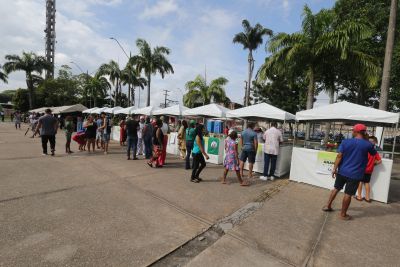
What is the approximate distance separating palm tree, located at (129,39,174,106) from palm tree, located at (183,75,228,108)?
8.51 meters

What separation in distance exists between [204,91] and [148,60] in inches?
418

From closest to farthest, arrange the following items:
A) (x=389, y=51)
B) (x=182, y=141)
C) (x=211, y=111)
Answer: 1. (x=389, y=51)
2. (x=182, y=141)
3. (x=211, y=111)

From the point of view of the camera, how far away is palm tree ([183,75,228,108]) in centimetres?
3515

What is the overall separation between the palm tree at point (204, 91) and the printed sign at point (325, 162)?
28.4 metres

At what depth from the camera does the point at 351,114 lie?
6.92 meters

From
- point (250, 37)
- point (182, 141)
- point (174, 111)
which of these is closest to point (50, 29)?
point (250, 37)

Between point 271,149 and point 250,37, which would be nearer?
point 271,149

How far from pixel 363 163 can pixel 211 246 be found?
10.6ft

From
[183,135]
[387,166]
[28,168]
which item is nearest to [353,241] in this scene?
[387,166]

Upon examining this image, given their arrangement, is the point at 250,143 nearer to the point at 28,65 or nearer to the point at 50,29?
the point at 28,65

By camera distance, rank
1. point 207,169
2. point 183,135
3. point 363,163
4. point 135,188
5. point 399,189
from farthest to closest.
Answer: point 183,135
point 207,169
point 399,189
point 135,188
point 363,163

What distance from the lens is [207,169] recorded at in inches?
343

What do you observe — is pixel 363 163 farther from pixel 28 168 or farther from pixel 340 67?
pixel 340 67

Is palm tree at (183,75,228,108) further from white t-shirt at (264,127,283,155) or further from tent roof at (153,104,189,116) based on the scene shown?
white t-shirt at (264,127,283,155)
